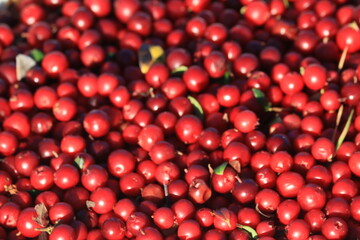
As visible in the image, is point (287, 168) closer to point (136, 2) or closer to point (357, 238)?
point (357, 238)

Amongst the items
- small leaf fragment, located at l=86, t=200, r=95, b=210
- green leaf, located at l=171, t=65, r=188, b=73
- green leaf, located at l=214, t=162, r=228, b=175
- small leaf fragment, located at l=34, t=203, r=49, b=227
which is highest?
green leaf, located at l=171, t=65, r=188, b=73

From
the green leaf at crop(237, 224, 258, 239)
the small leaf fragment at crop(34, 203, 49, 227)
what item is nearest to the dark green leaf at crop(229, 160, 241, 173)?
the green leaf at crop(237, 224, 258, 239)

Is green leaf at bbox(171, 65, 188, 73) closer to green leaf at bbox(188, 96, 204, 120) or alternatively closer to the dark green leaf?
green leaf at bbox(188, 96, 204, 120)

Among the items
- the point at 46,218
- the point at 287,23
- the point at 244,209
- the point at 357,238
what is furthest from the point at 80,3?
the point at 357,238

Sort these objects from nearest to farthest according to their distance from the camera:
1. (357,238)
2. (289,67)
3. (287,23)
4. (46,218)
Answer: (357,238), (46,218), (289,67), (287,23)

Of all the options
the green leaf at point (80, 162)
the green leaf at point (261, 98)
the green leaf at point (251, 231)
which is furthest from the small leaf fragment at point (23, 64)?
the green leaf at point (251, 231)

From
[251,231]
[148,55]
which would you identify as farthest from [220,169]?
[148,55]
